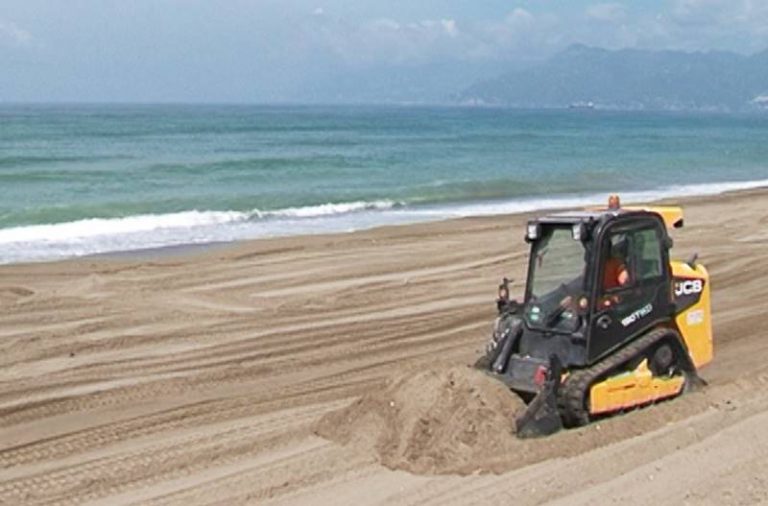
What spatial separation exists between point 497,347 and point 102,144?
47726 mm

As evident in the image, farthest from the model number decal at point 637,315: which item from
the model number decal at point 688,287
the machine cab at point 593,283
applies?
the model number decal at point 688,287

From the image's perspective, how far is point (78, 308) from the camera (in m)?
12.8

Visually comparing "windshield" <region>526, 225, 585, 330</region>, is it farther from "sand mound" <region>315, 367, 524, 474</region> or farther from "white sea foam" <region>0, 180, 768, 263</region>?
"white sea foam" <region>0, 180, 768, 263</region>

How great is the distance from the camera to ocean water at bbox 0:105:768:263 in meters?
22.4

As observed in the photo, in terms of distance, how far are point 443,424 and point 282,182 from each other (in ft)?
88.7

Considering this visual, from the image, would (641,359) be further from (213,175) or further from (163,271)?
(213,175)

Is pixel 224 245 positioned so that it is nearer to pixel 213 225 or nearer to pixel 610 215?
pixel 213 225

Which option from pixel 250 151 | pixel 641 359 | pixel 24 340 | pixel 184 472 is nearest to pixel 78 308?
pixel 24 340

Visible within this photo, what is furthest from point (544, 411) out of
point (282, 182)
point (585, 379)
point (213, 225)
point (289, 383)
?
point (282, 182)

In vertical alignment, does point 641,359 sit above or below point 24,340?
above

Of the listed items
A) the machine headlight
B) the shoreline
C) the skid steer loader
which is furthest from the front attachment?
the shoreline

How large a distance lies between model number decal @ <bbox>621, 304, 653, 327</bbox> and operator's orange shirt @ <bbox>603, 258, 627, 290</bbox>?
278 millimetres

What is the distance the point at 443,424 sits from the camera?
7203 millimetres

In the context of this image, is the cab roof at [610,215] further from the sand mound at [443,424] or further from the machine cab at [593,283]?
the sand mound at [443,424]
